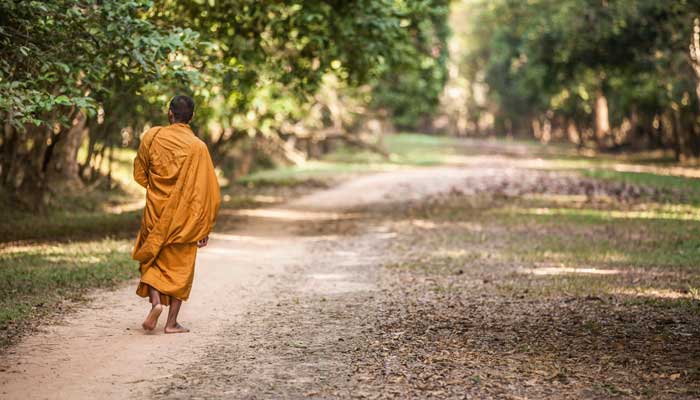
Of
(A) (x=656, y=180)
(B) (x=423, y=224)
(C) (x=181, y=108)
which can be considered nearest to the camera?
(C) (x=181, y=108)

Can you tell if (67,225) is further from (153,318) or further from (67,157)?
(153,318)

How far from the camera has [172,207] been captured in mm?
8016

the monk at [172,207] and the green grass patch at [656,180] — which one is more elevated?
the monk at [172,207]

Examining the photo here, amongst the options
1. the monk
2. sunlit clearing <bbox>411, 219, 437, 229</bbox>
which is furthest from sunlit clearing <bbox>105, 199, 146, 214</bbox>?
the monk

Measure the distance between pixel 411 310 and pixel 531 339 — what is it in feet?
5.92

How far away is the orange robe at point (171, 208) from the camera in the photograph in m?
7.99

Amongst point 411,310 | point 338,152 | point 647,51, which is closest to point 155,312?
point 411,310

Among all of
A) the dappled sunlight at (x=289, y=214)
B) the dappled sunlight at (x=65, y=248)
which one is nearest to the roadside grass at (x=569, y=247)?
the dappled sunlight at (x=289, y=214)

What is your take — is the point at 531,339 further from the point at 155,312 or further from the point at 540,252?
the point at 540,252

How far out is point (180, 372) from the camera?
22.6 feet

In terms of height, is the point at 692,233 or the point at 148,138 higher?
the point at 148,138

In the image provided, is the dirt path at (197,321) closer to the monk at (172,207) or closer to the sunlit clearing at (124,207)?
the monk at (172,207)

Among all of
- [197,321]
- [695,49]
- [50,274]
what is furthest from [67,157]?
[695,49]

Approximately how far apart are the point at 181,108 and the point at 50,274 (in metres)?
4.62
